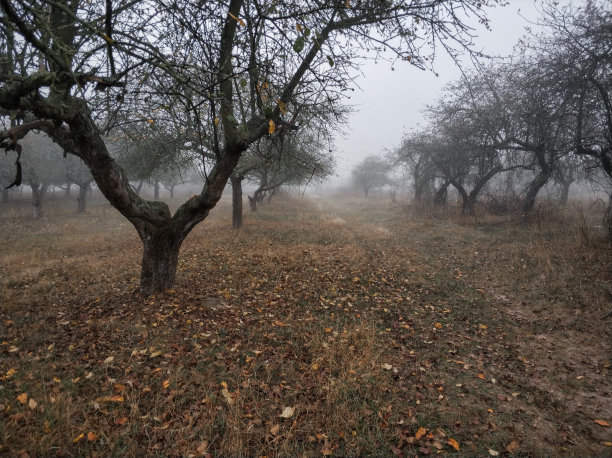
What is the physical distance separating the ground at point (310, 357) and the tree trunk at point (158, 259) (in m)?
0.35

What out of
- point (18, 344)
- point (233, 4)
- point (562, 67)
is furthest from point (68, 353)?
point (562, 67)

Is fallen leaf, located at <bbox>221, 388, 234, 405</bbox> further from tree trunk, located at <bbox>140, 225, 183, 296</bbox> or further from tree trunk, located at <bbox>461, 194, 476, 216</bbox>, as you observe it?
tree trunk, located at <bbox>461, 194, 476, 216</bbox>

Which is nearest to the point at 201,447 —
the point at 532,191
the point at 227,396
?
the point at 227,396

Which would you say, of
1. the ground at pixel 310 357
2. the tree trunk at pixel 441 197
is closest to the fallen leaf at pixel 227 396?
the ground at pixel 310 357

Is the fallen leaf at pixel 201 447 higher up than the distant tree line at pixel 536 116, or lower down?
lower down

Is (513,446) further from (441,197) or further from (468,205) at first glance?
(441,197)

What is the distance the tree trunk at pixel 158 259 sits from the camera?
5.71 meters

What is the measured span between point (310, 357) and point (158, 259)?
141 inches

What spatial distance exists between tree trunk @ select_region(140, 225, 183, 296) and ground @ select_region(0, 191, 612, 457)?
1.15ft

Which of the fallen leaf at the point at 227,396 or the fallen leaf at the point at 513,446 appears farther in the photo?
the fallen leaf at the point at 227,396

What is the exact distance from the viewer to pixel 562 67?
8508 millimetres

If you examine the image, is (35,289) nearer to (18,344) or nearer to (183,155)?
(18,344)

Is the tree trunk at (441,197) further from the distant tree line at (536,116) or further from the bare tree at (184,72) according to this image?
the bare tree at (184,72)

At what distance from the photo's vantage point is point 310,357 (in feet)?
14.3
